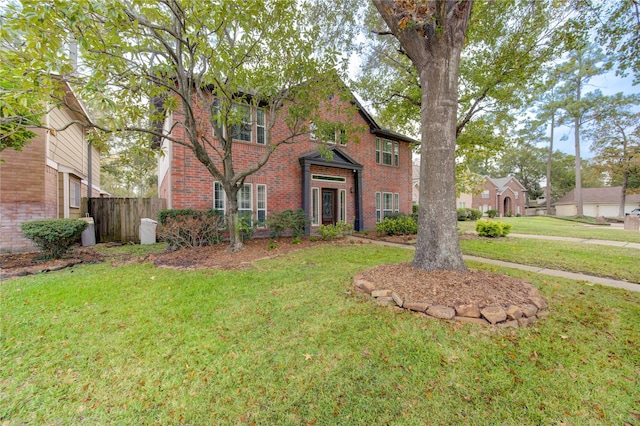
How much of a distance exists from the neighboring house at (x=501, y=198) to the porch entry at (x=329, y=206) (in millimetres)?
28646

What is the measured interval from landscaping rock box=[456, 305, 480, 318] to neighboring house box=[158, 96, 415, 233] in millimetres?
6884

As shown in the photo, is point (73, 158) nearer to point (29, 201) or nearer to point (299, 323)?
point (29, 201)

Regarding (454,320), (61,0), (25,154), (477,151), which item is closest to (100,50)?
(61,0)

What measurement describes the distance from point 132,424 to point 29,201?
9438 millimetres

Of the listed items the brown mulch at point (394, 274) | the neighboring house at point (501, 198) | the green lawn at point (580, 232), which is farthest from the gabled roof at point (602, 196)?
the brown mulch at point (394, 274)

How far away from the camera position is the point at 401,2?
3.96 metres

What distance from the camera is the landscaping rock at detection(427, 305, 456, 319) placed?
10.9ft

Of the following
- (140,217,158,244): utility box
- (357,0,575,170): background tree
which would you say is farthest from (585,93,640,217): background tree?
(140,217,158,244): utility box

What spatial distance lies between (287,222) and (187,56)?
593 cm

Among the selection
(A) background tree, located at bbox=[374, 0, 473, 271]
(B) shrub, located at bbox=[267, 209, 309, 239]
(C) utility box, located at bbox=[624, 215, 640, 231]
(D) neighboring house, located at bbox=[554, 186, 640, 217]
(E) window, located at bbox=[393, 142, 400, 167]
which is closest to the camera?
(A) background tree, located at bbox=[374, 0, 473, 271]

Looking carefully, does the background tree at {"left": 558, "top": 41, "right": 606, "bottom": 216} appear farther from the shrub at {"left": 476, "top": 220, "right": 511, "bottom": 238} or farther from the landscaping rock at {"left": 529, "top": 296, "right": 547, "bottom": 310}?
the landscaping rock at {"left": 529, "top": 296, "right": 547, "bottom": 310}

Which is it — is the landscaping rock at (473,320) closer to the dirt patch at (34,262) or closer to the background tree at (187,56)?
the background tree at (187,56)

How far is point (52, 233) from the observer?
630cm

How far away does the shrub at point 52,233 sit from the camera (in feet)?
20.3
